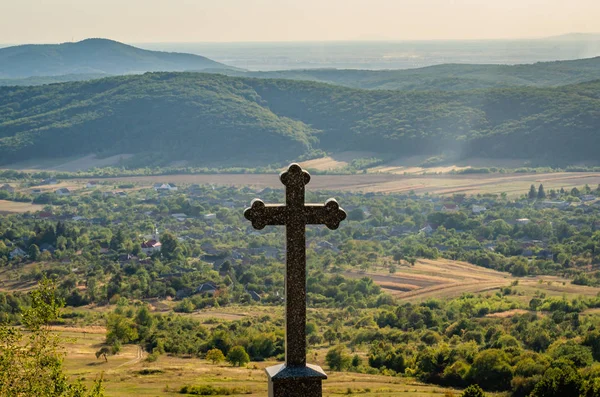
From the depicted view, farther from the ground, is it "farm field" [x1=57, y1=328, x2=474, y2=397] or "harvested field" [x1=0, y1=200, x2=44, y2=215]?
"farm field" [x1=57, y1=328, x2=474, y2=397]

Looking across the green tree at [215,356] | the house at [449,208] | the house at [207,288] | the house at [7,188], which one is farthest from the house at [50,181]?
the green tree at [215,356]

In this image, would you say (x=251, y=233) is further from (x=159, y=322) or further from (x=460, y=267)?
(x=159, y=322)

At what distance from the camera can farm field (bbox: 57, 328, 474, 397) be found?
29.1 m

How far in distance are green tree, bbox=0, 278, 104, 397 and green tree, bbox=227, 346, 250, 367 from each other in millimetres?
25085

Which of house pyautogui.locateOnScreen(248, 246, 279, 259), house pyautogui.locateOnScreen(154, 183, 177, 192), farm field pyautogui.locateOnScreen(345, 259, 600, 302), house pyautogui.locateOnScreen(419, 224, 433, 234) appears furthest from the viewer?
house pyautogui.locateOnScreen(154, 183, 177, 192)

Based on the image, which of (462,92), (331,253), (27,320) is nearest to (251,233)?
(331,253)

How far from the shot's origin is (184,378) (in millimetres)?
31797

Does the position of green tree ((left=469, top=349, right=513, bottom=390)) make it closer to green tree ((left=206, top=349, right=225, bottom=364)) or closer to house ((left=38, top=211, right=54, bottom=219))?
green tree ((left=206, top=349, right=225, bottom=364))

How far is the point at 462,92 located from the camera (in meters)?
191

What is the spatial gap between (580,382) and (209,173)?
128 meters

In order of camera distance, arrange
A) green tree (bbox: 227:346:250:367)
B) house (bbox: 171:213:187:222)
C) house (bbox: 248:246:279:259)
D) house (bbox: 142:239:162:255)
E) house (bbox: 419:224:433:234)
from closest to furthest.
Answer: green tree (bbox: 227:346:250:367), house (bbox: 142:239:162:255), house (bbox: 248:246:279:259), house (bbox: 419:224:433:234), house (bbox: 171:213:187:222)

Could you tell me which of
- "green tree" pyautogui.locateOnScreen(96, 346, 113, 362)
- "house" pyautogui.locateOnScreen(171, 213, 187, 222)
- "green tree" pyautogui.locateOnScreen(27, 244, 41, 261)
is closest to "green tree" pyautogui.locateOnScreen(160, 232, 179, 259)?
"green tree" pyautogui.locateOnScreen(27, 244, 41, 261)

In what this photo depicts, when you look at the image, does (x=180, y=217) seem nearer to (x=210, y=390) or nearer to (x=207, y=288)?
(x=207, y=288)

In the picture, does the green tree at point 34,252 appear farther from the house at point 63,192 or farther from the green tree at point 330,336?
the house at point 63,192
